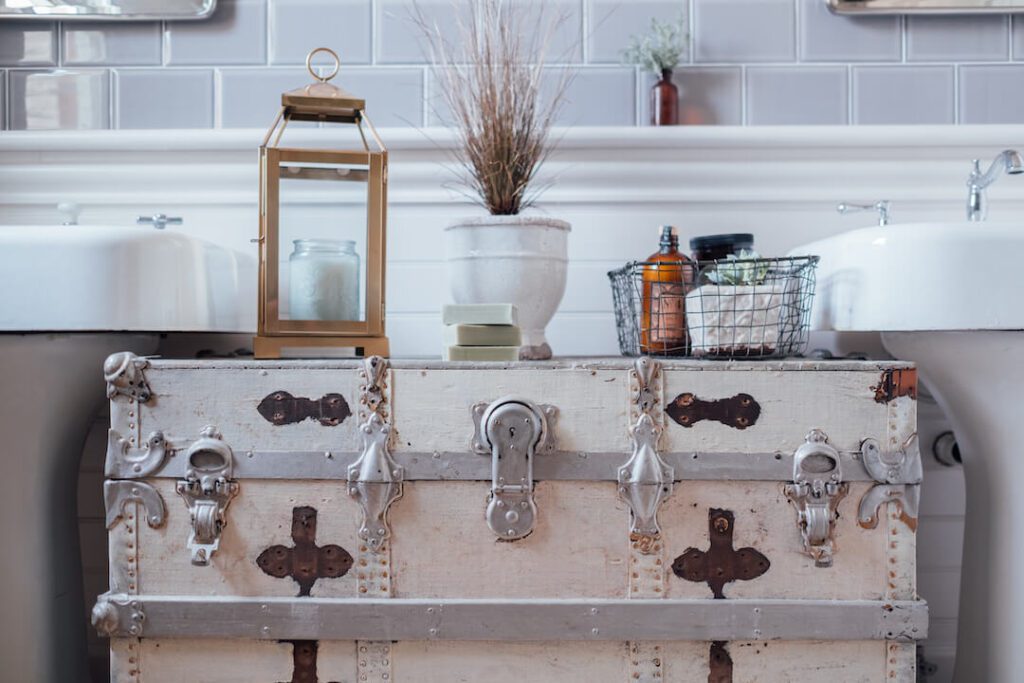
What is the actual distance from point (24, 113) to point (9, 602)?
0.87 m

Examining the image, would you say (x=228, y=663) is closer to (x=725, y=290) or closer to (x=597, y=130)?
(x=725, y=290)

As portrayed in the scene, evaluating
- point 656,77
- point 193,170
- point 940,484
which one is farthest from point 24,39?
point 940,484

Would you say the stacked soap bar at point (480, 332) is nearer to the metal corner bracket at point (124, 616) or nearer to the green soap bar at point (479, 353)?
the green soap bar at point (479, 353)

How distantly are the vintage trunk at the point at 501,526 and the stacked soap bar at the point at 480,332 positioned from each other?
0.04m

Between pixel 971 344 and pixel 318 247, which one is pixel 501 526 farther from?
pixel 971 344

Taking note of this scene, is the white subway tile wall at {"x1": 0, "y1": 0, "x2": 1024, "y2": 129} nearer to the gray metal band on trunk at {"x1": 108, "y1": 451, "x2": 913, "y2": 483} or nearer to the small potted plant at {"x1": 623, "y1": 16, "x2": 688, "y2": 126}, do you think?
the small potted plant at {"x1": 623, "y1": 16, "x2": 688, "y2": 126}

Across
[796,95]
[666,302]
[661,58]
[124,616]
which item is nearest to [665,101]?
[661,58]

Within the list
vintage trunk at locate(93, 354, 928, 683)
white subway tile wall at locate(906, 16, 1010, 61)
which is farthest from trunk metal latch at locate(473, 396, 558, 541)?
white subway tile wall at locate(906, 16, 1010, 61)

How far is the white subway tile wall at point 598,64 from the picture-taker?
4.40ft

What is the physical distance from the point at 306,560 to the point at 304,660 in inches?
4.7

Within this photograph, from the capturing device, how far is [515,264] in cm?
106

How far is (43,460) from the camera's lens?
3.42ft

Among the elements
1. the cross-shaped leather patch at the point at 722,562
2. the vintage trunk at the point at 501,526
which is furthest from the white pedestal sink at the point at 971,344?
the cross-shaped leather patch at the point at 722,562

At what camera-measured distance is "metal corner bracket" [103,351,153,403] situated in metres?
0.87
